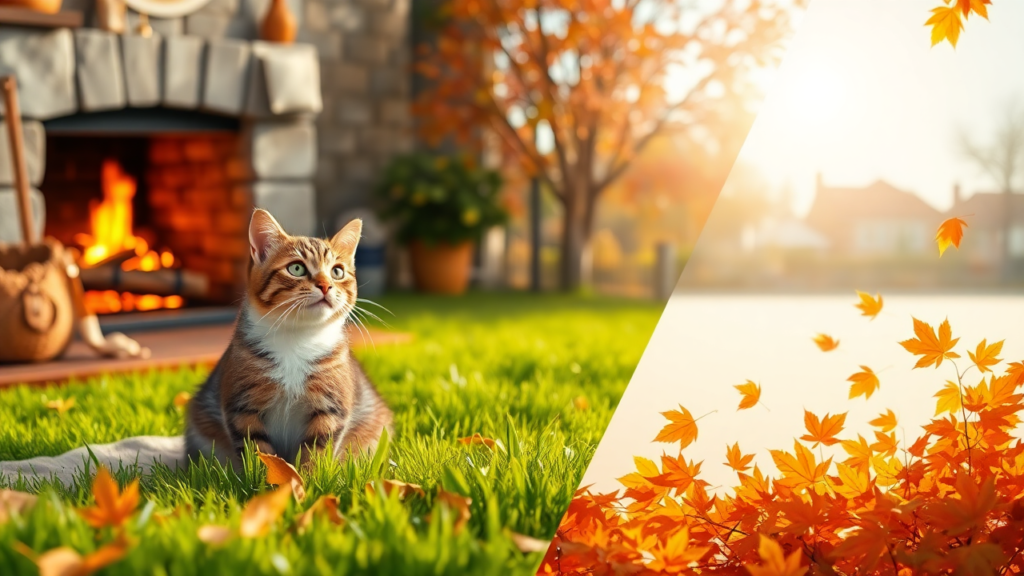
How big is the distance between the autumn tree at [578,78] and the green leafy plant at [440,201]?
0.91 feet

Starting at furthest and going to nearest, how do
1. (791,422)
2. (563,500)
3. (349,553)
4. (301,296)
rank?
(791,422), (301,296), (563,500), (349,553)

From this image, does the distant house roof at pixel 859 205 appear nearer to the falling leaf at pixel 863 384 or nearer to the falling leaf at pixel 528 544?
the falling leaf at pixel 863 384

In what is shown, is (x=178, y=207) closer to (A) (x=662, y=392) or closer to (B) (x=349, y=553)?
(A) (x=662, y=392)

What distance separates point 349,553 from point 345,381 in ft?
2.63

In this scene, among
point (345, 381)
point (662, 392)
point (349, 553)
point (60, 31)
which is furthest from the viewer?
point (60, 31)

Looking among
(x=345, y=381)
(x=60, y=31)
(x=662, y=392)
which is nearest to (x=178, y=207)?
(x=60, y=31)

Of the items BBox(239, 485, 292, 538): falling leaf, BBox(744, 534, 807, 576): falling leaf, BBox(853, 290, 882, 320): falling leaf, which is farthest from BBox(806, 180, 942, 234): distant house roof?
BBox(239, 485, 292, 538): falling leaf

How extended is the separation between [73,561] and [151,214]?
188 inches

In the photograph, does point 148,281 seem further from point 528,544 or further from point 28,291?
point 528,544

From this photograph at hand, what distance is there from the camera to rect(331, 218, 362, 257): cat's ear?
194cm

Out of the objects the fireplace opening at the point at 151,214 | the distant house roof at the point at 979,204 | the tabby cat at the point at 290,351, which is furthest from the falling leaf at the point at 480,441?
the fireplace opening at the point at 151,214

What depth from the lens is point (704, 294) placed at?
8.48m

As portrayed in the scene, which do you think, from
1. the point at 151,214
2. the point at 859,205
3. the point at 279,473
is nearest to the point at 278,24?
the point at 151,214

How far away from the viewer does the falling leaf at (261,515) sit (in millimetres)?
1211
